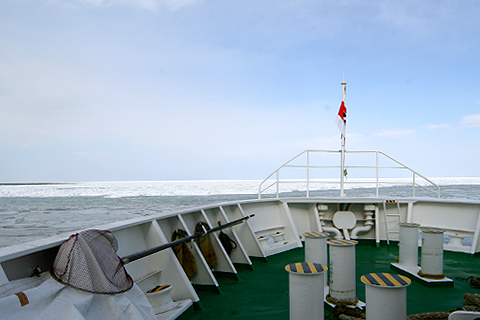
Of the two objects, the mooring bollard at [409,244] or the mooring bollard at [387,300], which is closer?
the mooring bollard at [387,300]

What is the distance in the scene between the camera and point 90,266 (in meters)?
2.46

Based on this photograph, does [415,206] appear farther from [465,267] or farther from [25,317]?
[25,317]

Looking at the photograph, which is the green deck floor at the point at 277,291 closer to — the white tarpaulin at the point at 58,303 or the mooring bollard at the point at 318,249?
the mooring bollard at the point at 318,249

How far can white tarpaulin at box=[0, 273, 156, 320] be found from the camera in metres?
1.96

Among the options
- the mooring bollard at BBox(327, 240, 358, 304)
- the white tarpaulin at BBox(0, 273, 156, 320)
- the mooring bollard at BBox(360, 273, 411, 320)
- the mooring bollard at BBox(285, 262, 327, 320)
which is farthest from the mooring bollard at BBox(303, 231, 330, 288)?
the white tarpaulin at BBox(0, 273, 156, 320)

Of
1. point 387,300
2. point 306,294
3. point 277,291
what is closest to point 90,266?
point 306,294

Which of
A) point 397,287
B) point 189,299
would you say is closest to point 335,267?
point 397,287

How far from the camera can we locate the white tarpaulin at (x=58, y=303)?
77.1 inches

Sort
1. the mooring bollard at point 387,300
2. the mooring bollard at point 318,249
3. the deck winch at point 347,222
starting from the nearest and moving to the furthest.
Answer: the mooring bollard at point 387,300 < the mooring bollard at point 318,249 < the deck winch at point 347,222

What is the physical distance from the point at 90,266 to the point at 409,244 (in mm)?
4837

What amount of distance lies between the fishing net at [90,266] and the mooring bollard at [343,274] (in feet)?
7.92

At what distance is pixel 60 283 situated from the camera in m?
2.30

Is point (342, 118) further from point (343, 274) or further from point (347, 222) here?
point (343, 274)

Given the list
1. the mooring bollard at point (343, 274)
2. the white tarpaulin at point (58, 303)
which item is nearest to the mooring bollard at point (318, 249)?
the mooring bollard at point (343, 274)
